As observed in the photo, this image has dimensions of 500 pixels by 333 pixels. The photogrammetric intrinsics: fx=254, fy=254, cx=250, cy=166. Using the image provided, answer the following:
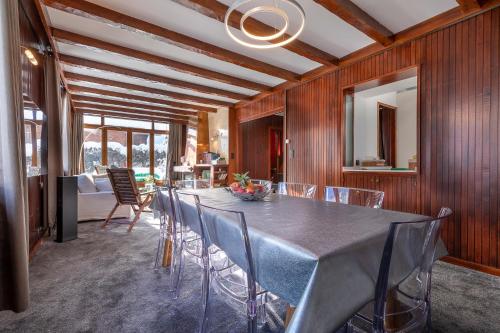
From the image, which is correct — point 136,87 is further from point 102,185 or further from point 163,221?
point 163,221

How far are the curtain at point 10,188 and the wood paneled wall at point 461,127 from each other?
12.5 feet

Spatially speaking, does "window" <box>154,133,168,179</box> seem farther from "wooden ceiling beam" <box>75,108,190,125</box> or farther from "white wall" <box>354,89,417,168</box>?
"white wall" <box>354,89,417,168</box>

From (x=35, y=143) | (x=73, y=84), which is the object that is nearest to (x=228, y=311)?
(x=35, y=143)

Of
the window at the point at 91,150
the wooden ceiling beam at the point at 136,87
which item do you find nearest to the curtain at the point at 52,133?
the wooden ceiling beam at the point at 136,87

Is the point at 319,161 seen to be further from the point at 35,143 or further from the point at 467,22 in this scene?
the point at 35,143

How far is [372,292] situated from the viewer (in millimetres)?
1062

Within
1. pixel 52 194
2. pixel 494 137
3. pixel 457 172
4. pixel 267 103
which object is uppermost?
pixel 267 103

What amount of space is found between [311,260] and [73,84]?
6007 mm

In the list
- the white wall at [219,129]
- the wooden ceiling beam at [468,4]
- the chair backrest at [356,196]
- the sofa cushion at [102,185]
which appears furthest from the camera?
the white wall at [219,129]

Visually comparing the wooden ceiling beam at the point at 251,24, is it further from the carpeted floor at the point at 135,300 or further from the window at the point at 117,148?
the window at the point at 117,148

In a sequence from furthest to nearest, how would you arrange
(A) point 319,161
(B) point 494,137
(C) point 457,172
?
(A) point 319,161 < (C) point 457,172 < (B) point 494,137

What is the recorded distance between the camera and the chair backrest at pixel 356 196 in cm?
219

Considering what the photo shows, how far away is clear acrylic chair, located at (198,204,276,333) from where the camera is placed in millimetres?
1224

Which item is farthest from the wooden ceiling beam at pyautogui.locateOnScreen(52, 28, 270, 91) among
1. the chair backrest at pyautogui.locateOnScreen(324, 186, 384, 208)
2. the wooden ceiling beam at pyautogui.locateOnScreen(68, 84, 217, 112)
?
the chair backrest at pyautogui.locateOnScreen(324, 186, 384, 208)
